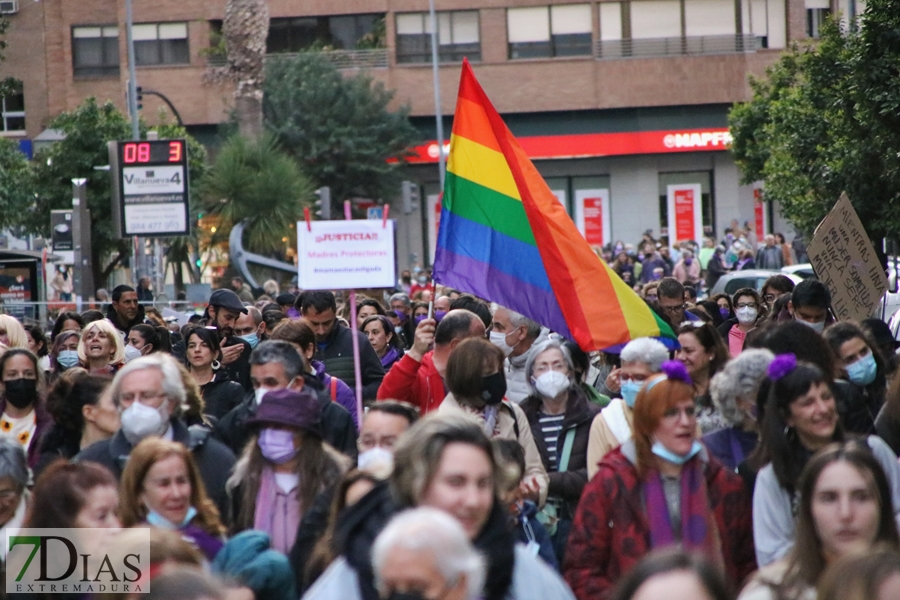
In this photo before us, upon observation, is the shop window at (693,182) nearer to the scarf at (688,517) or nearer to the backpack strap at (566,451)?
the backpack strap at (566,451)

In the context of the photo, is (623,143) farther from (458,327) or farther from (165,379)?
(165,379)

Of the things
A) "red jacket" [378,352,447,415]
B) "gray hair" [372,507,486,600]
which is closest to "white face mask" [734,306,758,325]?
"red jacket" [378,352,447,415]

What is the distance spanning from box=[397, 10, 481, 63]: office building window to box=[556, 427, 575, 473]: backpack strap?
4493cm

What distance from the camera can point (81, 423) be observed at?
23.0 ft

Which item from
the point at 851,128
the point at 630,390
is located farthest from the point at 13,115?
the point at 630,390

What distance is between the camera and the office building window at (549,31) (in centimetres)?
5062

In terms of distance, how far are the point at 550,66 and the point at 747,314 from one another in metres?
39.0

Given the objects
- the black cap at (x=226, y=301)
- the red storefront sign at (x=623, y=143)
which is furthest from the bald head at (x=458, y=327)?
the red storefront sign at (x=623, y=143)

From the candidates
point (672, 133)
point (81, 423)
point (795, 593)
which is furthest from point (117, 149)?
point (672, 133)

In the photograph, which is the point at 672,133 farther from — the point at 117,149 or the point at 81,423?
the point at 81,423

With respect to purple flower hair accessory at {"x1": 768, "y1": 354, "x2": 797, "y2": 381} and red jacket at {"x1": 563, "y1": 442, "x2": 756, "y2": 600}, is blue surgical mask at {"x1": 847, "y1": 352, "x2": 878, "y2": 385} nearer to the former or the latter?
purple flower hair accessory at {"x1": 768, "y1": 354, "x2": 797, "y2": 381}

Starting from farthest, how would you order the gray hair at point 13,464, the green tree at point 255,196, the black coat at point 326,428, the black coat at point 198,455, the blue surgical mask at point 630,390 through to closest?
the green tree at point 255,196
the black coat at point 326,428
the blue surgical mask at point 630,390
the black coat at point 198,455
the gray hair at point 13,464

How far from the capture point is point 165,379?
6.25 m
